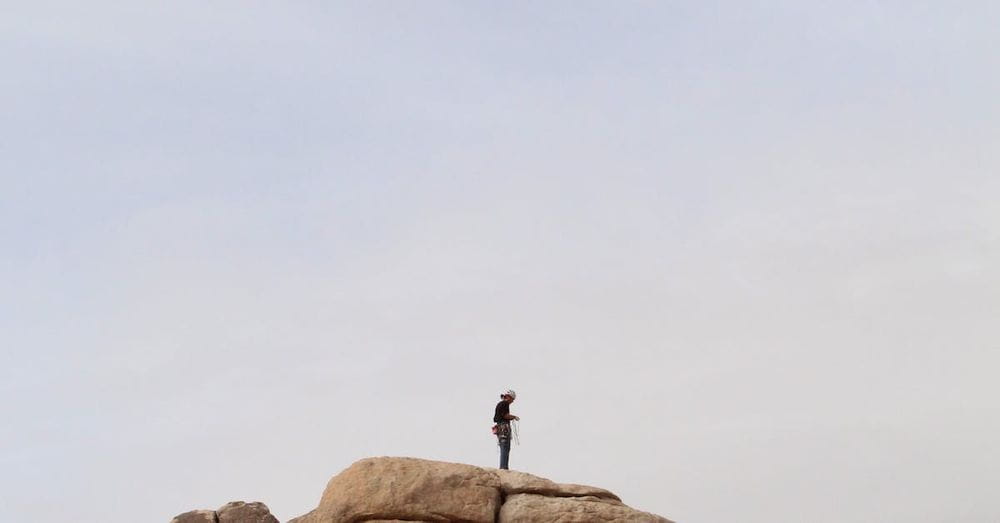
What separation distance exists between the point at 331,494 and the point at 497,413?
6211mm

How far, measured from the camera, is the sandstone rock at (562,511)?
25.0 meters

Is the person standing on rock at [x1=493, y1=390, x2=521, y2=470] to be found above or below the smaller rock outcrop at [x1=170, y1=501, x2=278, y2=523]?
above

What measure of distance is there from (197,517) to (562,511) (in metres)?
10.5

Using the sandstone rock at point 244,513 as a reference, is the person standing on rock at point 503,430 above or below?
above

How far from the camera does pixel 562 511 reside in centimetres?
2516

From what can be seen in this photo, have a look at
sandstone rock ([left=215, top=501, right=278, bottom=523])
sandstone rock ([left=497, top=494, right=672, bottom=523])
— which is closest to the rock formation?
sandstone rock ([left=497, top=494, right=672, bottom=523])

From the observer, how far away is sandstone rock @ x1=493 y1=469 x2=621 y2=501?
25875 millimetres

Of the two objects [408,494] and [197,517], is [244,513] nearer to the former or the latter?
[197,517]

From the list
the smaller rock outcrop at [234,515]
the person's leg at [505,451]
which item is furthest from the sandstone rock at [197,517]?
the person's leg at [505,451]

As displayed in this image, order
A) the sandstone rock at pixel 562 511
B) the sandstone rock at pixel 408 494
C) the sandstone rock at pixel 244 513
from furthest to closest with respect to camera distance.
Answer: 1. the sandstone rock at pixel 244 513
2. the sandstone rock at pixel 562 511
3. the sandstone rock at pixel 408 494

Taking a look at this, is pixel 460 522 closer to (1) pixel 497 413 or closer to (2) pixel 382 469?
(2) pixel 382 469

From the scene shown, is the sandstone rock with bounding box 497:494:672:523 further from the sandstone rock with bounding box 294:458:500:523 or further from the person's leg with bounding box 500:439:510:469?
the person's leg with bounding box 500:439:510:469

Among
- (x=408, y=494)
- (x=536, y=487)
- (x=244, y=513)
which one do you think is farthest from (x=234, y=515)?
(x=536, y=487)

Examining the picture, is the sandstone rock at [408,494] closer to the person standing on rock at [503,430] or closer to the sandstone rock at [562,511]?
the sandstone rock at [562,511]
